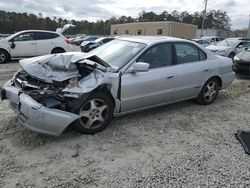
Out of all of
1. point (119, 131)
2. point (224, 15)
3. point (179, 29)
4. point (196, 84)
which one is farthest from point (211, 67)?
point (224, 15)

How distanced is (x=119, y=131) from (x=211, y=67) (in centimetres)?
264

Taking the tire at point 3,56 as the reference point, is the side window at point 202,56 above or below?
above

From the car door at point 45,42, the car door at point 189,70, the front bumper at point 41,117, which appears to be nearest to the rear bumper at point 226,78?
the car door at point 189,70

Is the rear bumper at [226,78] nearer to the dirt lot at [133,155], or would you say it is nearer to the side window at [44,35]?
the dirt lot at [133,155]

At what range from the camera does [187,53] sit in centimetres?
527

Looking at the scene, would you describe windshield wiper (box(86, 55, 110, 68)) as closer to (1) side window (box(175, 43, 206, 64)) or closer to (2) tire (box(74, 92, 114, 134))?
(2) tire (box(74, 92, 114, 134))

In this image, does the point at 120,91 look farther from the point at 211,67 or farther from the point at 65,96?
the point at 211,67

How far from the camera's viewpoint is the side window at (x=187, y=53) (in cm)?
508

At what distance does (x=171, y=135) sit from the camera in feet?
13.8

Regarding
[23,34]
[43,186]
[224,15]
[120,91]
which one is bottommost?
[43,186]

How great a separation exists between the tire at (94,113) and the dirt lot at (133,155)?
0.14m

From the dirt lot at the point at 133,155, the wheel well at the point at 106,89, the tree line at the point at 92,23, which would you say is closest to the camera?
the dirt lot at the point at 133,155

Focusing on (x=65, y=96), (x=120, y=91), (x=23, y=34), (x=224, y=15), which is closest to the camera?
(x=65, y=96)

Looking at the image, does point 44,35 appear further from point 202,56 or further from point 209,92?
point 209,92
